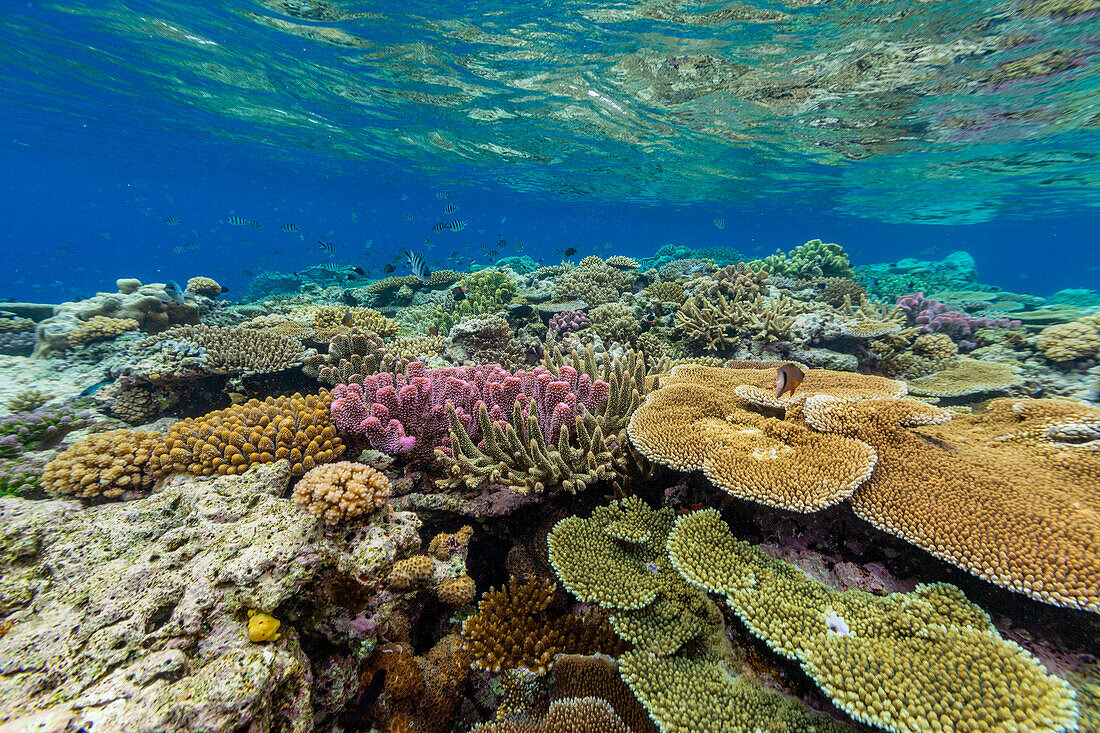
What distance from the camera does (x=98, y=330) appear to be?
310 inches

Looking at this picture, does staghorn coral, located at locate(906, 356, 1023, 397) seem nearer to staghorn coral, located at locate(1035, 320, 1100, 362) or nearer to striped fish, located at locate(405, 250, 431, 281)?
staghorn coral, located at locate(1035, 320, 1100, 362)

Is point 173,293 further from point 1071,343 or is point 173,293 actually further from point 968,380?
point 1071,343

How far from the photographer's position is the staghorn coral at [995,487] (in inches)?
84.0

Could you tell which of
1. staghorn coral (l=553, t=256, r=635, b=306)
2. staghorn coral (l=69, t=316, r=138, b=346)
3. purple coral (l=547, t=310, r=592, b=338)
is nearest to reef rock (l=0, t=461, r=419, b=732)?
purple coral (l=547, t=310, r=592, b=338)

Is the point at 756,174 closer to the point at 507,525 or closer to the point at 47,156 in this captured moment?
the point at 507,525

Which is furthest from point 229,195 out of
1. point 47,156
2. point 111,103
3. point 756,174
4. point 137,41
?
point 756,174

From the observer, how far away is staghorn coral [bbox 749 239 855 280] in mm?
13125

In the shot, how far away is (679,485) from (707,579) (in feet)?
3.45

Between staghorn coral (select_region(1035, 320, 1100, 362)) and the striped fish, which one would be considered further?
the striped fish

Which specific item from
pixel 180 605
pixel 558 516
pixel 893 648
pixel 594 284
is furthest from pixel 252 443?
pixel 594 284

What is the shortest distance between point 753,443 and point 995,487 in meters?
1.39

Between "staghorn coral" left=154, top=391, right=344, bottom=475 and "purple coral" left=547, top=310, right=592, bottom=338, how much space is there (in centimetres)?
499

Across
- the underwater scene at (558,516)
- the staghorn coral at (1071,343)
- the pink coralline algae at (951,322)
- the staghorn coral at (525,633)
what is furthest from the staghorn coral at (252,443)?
the staghorn coral at (1071,343)

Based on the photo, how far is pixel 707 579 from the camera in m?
2.51
